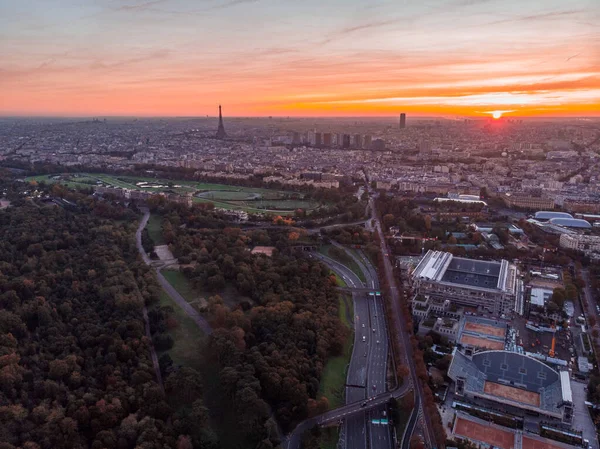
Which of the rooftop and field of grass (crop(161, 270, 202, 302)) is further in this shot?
the rooftop

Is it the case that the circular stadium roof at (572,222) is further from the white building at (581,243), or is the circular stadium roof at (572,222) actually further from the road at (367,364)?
the road at (367,364)

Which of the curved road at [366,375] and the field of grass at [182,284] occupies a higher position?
the field of grass at [182,284]

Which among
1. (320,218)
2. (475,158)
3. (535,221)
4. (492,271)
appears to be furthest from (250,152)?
(492,271)

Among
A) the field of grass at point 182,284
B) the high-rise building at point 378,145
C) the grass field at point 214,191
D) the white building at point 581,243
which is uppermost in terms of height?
the high-rise building at point 378,145

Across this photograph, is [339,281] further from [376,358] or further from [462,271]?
[376,358]

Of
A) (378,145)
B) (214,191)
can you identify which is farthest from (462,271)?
(378,145)

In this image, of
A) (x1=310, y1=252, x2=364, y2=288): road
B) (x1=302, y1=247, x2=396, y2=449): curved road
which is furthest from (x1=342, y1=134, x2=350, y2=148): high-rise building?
(x1=302, y1=247, x2=396, y2=449): curved road

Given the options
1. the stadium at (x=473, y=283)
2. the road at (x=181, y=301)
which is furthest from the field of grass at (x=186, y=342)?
the stadium at (x=473, y=283)

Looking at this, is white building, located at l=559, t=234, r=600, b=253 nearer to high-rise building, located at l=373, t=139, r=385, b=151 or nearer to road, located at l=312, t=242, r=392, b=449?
road, located at l=312, t=242, r=392, b=449
